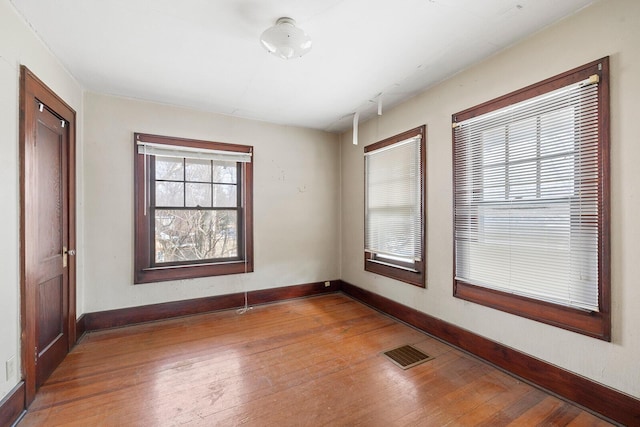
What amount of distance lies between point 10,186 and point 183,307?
2206 millimetres

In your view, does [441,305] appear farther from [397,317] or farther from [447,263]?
[397,317]

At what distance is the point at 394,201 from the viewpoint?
11.5ft

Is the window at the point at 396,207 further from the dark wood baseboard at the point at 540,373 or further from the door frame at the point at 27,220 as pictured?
the door frame at the point at 27,220

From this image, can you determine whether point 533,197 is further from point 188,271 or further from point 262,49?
point 188,271

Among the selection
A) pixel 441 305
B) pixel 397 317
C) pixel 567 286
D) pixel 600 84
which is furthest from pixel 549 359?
pixel 600 84

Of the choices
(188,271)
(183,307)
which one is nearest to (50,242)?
(188,271)

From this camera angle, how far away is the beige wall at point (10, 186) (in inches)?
67.4

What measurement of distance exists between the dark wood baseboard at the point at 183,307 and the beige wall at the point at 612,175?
5.38 feet

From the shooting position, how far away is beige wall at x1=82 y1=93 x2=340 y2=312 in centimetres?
312

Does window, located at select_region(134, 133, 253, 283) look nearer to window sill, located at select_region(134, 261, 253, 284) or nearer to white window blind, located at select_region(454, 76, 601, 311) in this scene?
window sill, located at select_region(134, 261, 253, 284)

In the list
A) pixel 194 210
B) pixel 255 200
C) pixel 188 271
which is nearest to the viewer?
pixel 188 271

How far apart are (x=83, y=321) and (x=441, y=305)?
150 inches

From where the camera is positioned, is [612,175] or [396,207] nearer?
[612,175]

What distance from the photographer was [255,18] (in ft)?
6.35
